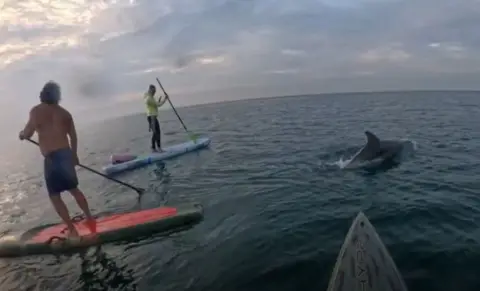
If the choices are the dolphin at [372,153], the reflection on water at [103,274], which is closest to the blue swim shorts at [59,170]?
the reflection on water at [103,274]

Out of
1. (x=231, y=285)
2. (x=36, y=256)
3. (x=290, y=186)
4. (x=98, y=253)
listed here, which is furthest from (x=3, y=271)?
(x=290, y=186)

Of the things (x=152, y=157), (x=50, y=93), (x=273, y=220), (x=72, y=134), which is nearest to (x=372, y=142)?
(x=273, y=220)

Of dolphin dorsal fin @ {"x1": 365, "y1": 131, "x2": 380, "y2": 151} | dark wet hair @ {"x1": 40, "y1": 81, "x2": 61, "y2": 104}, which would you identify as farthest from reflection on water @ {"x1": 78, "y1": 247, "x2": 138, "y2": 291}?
Answer: dolphin dorsal fin @ {"x1": 365, "y1": 131, "x2": 380, "y2": 151}

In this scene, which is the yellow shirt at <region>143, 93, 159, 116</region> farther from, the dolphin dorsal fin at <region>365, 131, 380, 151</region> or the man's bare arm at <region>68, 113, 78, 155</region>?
the man's bare arm at <region>68, 113, 78, 155</region>

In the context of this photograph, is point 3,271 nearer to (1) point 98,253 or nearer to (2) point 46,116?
(1) point 98,253

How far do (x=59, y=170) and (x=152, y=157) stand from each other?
12.1 m

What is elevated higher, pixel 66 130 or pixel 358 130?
pixel 66 130

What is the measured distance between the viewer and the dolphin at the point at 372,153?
16.4m

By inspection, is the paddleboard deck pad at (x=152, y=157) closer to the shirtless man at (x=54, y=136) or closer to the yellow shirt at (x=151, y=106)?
the yellow shirt at (x=151, y=106)

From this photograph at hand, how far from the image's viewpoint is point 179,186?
15594mm

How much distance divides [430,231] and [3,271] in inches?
385

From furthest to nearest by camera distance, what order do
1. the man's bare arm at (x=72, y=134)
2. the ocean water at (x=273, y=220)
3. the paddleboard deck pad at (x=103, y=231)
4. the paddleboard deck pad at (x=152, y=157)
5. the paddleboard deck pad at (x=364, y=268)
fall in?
the paddleboard deck pad at (x=152, y=157) < the paddleboard deck pad at (x=103, y=231) < the man's bare arm at (x=72, y=134) < the ocean water at (x=273, y=220) < the paddleboard deck pad at (x=364, y=268)

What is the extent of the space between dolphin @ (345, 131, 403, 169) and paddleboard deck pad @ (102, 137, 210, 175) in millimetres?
9949

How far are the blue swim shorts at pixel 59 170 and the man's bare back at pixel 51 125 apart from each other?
14 cm
